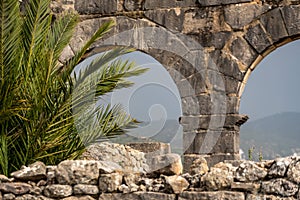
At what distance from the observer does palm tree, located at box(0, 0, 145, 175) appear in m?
6.93

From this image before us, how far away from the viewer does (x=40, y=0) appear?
306 inches

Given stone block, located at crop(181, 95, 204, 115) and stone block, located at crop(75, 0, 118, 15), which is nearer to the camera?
stone block, located at crop(181, 95, 204, 115)

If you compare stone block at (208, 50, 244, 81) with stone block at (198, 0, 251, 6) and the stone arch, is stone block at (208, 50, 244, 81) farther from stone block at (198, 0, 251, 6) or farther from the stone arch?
stone block at (198, 0, 251, 6)

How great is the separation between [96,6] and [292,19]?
118 inches

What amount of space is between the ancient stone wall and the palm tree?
1423mm

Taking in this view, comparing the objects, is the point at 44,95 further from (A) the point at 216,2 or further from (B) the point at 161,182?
(A) the point at 216,2

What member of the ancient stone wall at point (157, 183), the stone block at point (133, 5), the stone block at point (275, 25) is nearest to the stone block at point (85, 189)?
the ancient stone wall at point (157, 183)

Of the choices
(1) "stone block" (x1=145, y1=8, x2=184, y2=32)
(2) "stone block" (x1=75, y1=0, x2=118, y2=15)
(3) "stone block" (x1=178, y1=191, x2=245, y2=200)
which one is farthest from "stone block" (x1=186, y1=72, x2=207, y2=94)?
(3) "stone block" (x1=178, y1=191, x2=245, y2=200)

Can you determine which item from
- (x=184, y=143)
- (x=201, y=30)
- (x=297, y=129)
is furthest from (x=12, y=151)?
(x=297, y=129)

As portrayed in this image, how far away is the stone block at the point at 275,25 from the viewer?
9.20m

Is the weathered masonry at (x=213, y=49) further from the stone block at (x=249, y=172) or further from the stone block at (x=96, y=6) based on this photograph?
the stone block at (x=249, y=172)

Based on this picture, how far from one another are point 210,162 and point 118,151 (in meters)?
3.04

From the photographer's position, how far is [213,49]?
950cm

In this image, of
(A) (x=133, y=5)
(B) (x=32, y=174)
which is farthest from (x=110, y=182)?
(A) (x=133, y=5)
